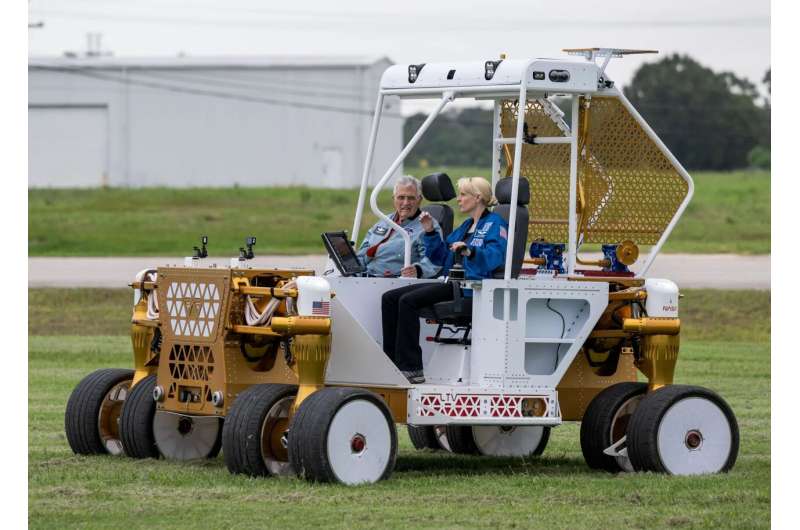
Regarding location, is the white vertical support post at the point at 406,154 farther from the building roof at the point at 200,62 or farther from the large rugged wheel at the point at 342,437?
the building roof at the point at 200,62

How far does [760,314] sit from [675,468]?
13.9 metres

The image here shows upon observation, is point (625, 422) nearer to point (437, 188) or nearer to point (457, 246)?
point (457, 246)

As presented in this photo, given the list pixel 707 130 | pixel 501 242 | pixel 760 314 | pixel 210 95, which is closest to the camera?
pixel 501 242

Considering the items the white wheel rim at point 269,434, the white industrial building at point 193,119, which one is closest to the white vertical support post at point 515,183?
the white wheel rim at point 269,434

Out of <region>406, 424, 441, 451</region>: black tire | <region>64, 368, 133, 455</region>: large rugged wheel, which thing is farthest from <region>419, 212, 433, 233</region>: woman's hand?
<region>64, 368, 133, 455</region>: large rugged wheel

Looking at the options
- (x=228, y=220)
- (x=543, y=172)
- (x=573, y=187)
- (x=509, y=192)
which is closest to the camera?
(x=509, y=192)

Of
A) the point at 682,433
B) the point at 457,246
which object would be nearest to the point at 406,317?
the point at 457,246

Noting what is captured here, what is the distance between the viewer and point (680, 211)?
12.5m

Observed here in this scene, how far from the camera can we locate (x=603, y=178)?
12.3 m

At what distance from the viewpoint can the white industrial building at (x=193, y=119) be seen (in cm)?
6150

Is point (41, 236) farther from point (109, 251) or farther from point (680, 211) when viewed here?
point (680, 211)

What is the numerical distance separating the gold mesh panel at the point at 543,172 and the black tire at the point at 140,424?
2.86 meters

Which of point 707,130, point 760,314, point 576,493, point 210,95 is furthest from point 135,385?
point 707,130

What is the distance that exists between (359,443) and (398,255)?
5.14ft
